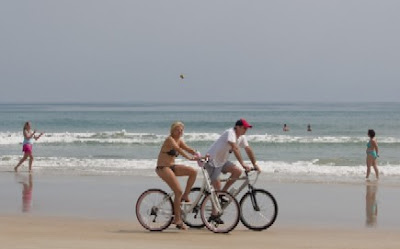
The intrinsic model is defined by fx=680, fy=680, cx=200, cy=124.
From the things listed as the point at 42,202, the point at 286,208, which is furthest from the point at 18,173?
the point at 286,208

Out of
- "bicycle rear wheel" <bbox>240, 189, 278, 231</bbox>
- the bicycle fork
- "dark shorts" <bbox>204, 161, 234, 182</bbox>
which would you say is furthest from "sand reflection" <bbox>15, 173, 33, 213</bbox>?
the bicycle fork

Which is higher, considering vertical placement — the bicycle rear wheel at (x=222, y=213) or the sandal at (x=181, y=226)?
the bicycle rear wheel at (x=222, y=213)

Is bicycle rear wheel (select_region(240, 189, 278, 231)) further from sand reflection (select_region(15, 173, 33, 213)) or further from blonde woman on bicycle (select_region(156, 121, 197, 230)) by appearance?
sand reflection (select_region(15, 173, 33, 213))

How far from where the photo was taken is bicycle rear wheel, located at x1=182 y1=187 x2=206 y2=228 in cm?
1005

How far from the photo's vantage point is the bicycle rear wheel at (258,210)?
10.2 m

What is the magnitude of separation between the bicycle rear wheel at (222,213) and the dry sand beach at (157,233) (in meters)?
0.14

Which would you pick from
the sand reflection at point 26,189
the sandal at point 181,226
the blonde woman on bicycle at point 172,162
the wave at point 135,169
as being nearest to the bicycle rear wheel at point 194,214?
the sandal at point 181,226

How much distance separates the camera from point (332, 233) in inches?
402

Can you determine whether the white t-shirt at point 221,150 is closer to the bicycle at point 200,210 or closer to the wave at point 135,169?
the bicycle at point 200,210

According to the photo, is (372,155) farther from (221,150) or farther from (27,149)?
(221,150)

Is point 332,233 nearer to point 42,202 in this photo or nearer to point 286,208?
point 286,208

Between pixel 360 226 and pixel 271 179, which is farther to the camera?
pixel 271 179

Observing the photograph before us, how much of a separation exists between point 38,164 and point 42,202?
34.0 feet

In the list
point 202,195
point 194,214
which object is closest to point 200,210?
point 202,195
